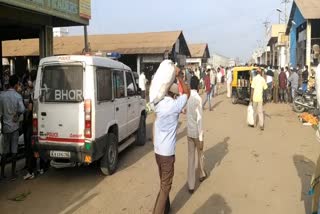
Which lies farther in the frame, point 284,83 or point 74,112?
point 284,83

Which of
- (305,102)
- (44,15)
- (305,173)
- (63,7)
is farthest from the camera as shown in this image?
(305,102)

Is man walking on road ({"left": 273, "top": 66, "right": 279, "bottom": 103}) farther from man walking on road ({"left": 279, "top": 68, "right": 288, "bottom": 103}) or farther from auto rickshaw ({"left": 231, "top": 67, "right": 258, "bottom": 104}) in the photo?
auto rickshaw ({"left": 231, "top": 67, "right": 258, "bottom": 104})

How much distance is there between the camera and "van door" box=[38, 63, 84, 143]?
6.76m

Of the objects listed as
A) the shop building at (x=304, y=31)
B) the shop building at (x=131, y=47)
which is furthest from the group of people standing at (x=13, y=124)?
the shop building at (x=131, y=47)

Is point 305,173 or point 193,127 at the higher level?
point 193,127

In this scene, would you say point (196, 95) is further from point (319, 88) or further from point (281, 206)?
point (319, 88)

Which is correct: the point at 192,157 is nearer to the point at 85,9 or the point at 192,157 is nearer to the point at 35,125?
the point at 35,125

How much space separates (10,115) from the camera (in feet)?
23.1

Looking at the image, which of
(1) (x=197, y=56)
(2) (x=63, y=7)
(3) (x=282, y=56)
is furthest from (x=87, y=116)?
(1) (x=197, y=56)

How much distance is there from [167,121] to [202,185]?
2.30 m

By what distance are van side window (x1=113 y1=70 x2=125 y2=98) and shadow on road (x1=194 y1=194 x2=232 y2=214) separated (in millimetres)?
2984

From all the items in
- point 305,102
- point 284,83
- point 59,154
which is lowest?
point 59,154

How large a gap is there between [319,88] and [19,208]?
442 cm

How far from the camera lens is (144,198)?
6.12m
